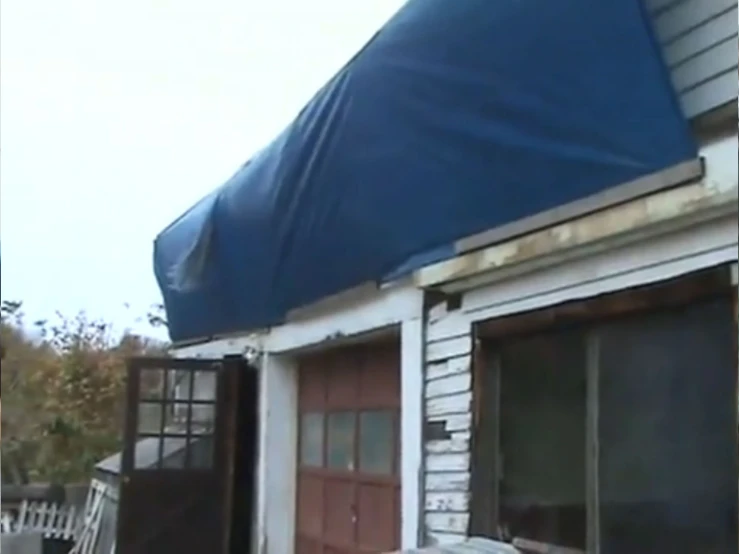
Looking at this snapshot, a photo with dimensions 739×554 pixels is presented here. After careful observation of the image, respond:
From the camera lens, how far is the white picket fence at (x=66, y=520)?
28.5 feet

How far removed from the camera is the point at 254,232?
20.2 feet

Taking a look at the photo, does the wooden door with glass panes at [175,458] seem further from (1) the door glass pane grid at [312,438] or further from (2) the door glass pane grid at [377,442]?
(2) the door glass pane grid at [377,442]

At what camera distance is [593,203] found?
3.24m

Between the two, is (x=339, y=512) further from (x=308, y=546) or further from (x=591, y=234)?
(x=591, y=234)

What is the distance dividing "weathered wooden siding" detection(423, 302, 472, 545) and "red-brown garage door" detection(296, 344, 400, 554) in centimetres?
79

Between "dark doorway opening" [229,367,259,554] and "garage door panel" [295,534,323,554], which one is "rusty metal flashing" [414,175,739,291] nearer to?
"garage door panel" [295,534,323,554]

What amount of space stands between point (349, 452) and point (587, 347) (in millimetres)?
2715

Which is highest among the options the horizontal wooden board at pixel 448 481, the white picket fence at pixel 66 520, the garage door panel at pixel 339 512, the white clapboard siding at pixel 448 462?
the white clapboard siding at pixel 448 462

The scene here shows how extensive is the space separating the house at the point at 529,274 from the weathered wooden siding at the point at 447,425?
1 centimetres

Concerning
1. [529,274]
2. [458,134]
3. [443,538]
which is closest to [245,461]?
[443,538]

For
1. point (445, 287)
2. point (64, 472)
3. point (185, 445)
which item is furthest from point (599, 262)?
point (64, 472)

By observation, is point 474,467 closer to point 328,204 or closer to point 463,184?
point 463,184

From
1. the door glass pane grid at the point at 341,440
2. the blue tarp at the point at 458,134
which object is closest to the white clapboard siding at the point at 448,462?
the blue tarp at the point at 458,134

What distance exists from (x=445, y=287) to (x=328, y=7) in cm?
318
